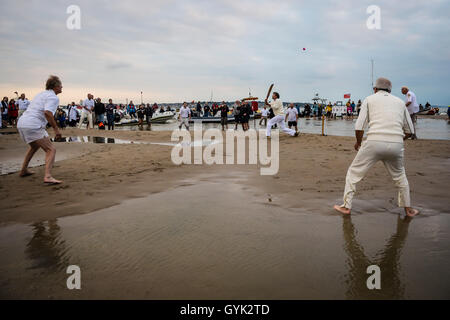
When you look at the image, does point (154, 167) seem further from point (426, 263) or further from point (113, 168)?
point (426, 263)

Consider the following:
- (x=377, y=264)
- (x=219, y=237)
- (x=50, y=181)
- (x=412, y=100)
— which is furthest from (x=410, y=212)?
(x=412, y=100)

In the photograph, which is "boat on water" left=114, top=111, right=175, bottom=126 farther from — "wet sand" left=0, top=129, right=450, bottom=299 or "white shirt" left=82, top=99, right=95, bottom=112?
"wet sand" left=0, top=129, right=450, bottom=299

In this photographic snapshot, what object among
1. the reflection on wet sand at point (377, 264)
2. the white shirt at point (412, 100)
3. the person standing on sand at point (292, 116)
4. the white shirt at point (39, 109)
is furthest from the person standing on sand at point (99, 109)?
the reflection on wet sand at point (377, 264)

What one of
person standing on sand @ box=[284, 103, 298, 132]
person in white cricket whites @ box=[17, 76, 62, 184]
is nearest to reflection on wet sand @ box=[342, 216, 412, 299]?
person in white cricket whites @ box=[17, 76, 62, 184]

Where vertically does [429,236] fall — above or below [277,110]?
below

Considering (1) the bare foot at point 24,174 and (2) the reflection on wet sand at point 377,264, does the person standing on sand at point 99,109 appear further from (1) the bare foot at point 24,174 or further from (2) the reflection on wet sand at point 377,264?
(2) the reflection on wet sand at point 377,264

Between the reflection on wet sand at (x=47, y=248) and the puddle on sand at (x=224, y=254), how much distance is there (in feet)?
0.03

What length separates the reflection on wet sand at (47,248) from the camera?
9.19ft

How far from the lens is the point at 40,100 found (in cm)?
579

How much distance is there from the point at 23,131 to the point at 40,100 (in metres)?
0.68

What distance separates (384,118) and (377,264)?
2.00 m

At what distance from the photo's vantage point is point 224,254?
9.84ft

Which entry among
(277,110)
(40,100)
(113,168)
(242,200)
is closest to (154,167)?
(113,168)

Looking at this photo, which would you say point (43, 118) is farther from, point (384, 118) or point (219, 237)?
point (384, 118)
